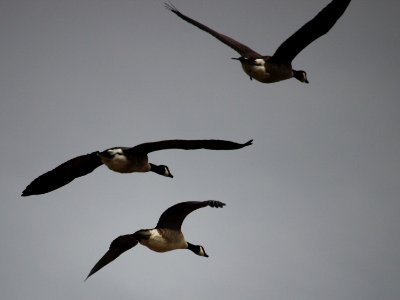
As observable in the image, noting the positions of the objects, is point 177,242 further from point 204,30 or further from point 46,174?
point 204,30

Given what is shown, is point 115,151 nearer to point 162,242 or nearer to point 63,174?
point 63,174

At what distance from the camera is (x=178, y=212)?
14281 millimetres

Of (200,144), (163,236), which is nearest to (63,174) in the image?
(163,236)

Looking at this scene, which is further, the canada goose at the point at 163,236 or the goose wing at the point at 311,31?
the goose wing at the point at 311,31

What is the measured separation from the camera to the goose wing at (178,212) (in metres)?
13.8

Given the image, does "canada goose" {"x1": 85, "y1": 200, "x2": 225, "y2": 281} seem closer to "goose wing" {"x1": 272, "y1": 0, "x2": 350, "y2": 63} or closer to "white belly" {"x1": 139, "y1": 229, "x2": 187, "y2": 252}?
"white belly" {"x1": 139, "y1": 229, "x2": 187, "y2": 252}

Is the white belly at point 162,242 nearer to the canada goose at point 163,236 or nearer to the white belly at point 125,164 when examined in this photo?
the canada goose at point 163,236

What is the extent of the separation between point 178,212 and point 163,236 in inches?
18.5

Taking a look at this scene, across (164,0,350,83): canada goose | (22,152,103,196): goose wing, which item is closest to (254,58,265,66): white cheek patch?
(164,0,350,83): canada goose

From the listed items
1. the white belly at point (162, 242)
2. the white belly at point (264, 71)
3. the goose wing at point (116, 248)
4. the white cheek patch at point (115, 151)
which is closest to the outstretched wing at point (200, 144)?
the white cheek patch at point (115, 151)

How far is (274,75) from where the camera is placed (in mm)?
14969

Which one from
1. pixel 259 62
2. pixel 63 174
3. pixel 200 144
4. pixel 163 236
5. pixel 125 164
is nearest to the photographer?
pixel 200 144

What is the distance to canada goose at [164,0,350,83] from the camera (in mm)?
14453

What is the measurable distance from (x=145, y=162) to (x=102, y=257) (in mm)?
2103
